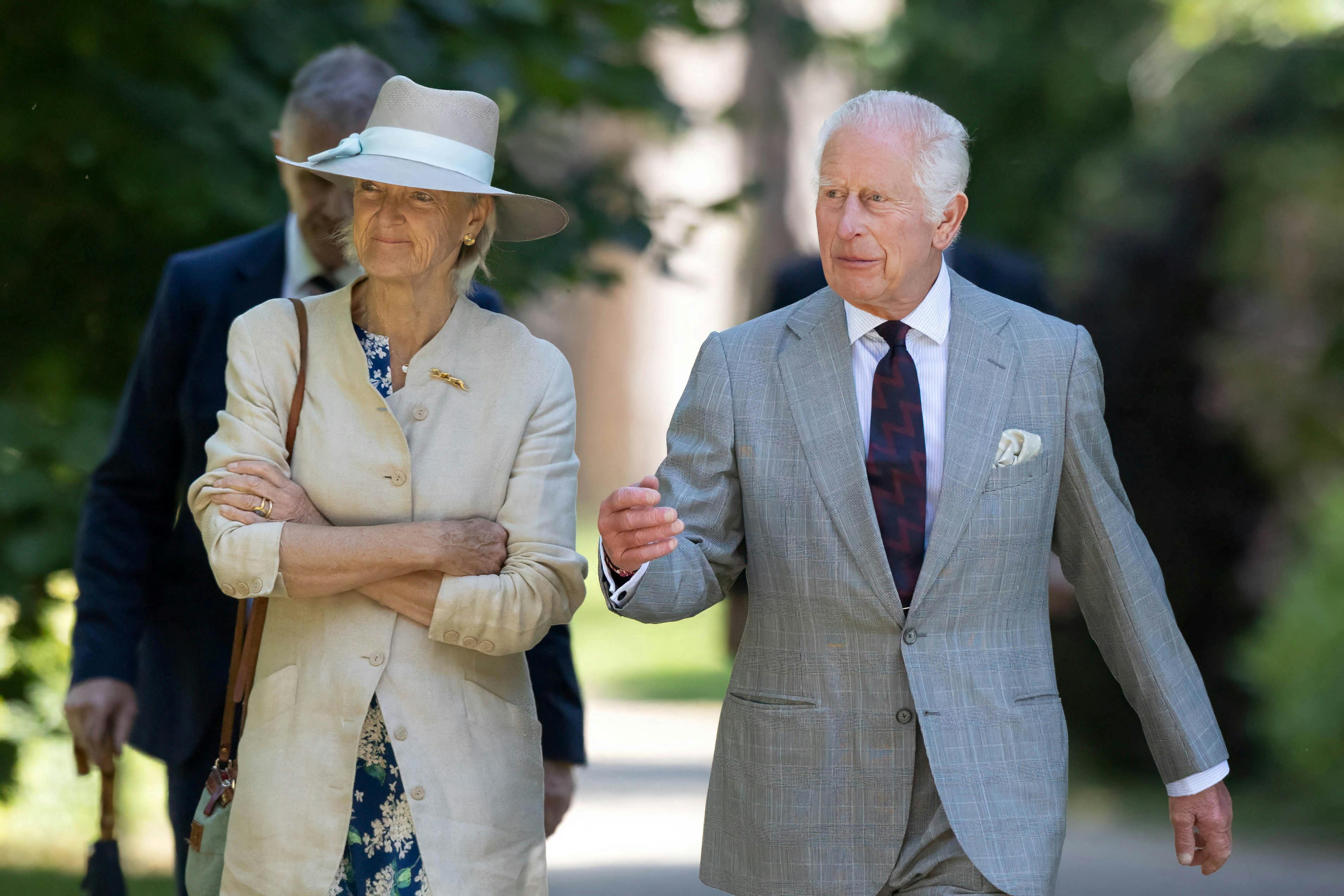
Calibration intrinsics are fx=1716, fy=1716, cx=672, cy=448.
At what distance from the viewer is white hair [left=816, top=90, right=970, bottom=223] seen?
3.26m

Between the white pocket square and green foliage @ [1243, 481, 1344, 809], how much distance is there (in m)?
5.59

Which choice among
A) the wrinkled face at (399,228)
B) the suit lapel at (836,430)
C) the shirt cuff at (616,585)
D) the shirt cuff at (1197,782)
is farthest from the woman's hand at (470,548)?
the shirt cuff at (1197,782)

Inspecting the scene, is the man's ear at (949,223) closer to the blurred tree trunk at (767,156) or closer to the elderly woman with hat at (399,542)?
the elderly woman with hat at (399,542)

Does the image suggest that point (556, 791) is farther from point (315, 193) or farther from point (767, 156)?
point (767, 156)

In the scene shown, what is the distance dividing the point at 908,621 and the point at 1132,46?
35.7 feet

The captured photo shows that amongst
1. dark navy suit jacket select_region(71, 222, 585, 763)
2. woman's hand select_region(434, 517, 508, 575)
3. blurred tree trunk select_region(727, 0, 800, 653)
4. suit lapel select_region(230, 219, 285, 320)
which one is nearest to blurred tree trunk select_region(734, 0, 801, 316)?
blurred tree trunk select_region(727, 0, 800, 653)

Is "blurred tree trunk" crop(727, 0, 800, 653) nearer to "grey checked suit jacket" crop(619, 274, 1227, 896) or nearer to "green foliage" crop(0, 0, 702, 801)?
"green foliage" crop(0, 0, 702, 801)

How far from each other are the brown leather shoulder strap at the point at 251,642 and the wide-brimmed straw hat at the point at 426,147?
1.11ft

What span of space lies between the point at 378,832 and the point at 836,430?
1.11m

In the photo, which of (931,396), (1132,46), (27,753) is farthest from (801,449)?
(1132,46)

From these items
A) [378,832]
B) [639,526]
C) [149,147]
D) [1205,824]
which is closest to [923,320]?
[639,526]

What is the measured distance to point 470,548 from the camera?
3.08 meters

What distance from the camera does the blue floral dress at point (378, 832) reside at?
9.96 feet

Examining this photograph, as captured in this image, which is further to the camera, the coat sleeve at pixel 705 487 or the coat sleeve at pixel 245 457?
the coat sleeve at pixel 705 487
